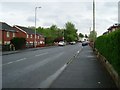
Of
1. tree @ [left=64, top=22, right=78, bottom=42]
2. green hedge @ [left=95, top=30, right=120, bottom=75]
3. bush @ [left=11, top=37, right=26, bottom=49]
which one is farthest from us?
tree @ [left=64, top=22, right=78, bottom=42]

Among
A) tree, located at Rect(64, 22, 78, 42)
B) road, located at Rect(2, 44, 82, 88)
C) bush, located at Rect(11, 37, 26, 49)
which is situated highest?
tree, located at Rect(64, 22, 78, 42)

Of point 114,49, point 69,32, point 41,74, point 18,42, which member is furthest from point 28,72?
point 69,32

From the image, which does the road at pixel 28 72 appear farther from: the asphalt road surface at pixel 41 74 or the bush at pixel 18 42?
the bush at pixel 18 42

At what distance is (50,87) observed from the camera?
9.44 metres

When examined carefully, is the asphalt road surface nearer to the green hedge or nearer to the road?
the road

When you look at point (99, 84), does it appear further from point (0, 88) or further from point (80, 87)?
point (0, 88)

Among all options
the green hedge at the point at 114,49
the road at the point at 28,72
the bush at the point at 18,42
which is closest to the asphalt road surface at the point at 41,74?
the road at the point at 28,72

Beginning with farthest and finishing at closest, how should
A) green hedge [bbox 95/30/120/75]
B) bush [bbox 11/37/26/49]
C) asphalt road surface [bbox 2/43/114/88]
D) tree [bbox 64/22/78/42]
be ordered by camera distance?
tree [bbox 64/22/78/42], bush [bbox 11/37/26/49], asphalt road surface [bbox 2/43/114/88], green hedge [bbox 95/30/120/75]

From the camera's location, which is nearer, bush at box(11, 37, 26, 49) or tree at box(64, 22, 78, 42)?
bush at box(11, 37, 26, 49)

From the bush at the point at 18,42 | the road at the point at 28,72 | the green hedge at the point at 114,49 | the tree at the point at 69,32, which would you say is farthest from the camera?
the tree at the point at 69,32

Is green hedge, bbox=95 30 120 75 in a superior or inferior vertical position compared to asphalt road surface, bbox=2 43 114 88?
superior

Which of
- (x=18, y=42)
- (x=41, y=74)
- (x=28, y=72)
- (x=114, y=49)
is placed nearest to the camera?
(x=114, y=49)

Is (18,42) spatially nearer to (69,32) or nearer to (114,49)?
(114,49)

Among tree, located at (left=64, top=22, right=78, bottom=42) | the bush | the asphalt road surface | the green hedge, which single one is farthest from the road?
tree, located at (left=64, top=22, right=78, bottom=42)
